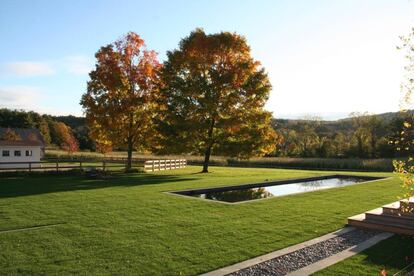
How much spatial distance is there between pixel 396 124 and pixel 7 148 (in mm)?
50242

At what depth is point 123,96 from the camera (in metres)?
28.7

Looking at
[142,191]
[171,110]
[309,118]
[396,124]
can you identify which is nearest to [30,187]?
[142,191]

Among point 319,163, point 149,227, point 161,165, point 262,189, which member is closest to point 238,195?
point 262,189

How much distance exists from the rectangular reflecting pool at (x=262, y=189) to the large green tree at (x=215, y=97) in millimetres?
4838

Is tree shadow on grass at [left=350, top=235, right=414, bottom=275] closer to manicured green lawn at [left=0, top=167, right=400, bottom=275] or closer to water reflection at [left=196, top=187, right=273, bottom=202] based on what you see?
manicured green lawn at [left=0, top=167, right=400, bottom=275]

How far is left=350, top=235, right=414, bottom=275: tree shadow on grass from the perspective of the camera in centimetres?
774

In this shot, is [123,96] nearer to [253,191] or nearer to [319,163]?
[253,191]

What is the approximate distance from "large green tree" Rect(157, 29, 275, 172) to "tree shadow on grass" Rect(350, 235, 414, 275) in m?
18.5

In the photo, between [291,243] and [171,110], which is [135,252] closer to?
[291,243]

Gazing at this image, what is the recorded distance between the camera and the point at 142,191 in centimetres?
1769

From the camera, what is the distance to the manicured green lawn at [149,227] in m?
7.69

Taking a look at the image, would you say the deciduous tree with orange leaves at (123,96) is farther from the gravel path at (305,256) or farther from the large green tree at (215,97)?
the gravel path at (305,256)

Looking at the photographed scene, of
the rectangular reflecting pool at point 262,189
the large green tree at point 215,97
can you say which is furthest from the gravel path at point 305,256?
the large green tree at point 215,97

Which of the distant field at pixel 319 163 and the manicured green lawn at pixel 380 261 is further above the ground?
the distant field at pixel 319 163
